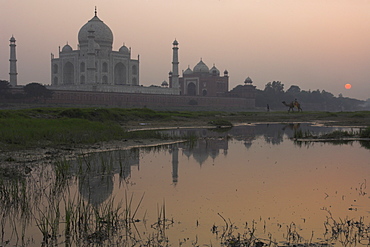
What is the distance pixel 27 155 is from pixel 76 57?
4484 centimetres

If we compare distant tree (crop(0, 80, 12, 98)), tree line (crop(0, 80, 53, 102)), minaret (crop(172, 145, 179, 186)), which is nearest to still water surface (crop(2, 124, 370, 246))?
minaret (crop(172, 145, 179, 186))

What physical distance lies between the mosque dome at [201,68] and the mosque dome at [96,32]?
16079mm

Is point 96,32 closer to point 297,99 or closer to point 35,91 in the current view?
point 35,91

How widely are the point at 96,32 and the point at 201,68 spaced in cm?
1804

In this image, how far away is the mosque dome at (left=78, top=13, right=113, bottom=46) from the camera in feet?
167

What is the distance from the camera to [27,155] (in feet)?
27.3

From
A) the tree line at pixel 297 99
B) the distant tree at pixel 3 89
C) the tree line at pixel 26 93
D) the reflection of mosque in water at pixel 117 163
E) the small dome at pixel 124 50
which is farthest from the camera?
the tree line at pixel 297 99

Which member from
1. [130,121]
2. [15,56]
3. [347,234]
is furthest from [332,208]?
[15,56]

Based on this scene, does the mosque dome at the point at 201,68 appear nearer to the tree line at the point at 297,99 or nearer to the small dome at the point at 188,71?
the small dome at the point at 188,71

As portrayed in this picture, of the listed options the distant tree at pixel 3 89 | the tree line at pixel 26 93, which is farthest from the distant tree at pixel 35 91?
the distant tree at pixel 3 89

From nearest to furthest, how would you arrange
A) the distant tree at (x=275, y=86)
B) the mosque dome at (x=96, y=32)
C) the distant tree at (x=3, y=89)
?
the distant tree at (x=3, y=89) → the mosque dome at (x=96, y=32) → the distant tree at (x=275, y=86)

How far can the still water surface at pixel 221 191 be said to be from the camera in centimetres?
439

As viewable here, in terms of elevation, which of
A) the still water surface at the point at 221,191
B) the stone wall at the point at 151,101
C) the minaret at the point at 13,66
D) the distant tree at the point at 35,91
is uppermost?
the minaret at the point at 13,66

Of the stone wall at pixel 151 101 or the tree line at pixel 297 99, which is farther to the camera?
the tree line at pixel 297 99
